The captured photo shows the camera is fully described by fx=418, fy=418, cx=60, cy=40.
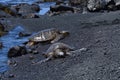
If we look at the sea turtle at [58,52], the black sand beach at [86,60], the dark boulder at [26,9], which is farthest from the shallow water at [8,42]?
the dark boulder at [26,9]

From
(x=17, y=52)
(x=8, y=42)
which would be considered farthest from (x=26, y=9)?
(x=17, y=52)

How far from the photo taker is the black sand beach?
361 inches

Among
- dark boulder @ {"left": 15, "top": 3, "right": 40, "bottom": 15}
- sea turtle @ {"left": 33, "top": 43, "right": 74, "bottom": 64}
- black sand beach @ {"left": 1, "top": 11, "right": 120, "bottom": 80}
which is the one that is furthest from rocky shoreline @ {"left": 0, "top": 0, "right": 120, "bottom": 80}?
dark boulder @ {"left": 15, "top": 3, "right": 40, "bottom": 15}

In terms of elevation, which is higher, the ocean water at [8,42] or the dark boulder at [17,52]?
the dark boulder at [17,52]

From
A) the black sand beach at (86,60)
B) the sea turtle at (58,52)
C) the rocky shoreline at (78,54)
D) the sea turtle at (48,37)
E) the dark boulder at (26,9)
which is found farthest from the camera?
the dark boulder at (26,9)

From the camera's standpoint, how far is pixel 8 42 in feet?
52.6

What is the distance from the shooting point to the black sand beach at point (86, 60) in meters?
9.18

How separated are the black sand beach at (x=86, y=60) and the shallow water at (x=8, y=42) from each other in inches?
14.8

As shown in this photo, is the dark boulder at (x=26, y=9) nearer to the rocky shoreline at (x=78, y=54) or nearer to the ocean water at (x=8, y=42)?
the rocky shoreline at (x=78, y=54)

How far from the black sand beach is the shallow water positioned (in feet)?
1.23

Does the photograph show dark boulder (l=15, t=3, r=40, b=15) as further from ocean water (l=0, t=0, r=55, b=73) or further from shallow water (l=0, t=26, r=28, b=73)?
shallow water (l=0, t=26, r=28, b=73)

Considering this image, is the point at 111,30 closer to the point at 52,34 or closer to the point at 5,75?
the point at 52,34

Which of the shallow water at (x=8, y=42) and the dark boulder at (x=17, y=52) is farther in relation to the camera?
the dark boulder at (x=17, y=52)

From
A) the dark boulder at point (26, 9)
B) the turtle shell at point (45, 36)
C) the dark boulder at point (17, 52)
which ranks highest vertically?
the turtle shell at point (45, 36)
